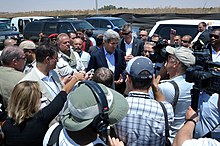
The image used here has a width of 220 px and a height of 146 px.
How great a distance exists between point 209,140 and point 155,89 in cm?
99

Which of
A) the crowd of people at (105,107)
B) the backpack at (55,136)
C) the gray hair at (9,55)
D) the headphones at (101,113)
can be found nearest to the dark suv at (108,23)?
the crowd of people at (105,107)

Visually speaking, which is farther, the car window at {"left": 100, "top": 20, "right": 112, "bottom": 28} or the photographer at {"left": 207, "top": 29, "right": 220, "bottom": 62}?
the car window at {"left": 100, "top": 20, "right": 112, "bottom": 28}

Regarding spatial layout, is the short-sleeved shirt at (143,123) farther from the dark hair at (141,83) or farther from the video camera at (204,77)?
the video camera at (204,77)

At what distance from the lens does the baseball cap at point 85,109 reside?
1721 millimetres

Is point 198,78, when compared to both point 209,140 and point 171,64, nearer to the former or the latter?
point 209,140

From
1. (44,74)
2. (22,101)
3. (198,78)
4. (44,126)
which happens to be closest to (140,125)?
(198,78)

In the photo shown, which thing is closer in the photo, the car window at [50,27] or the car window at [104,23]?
the car window at [50,27]

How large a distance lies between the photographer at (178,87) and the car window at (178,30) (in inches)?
249

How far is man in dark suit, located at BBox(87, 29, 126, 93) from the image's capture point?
4.91 m

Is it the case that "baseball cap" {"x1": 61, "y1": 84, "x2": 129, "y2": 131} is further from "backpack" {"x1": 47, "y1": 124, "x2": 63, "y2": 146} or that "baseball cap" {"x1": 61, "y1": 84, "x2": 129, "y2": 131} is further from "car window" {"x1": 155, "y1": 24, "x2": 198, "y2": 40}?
"car window" {"x1": 155, "y1": 24, "x2": 198, "y2": 40}

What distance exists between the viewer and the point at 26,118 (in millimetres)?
2514

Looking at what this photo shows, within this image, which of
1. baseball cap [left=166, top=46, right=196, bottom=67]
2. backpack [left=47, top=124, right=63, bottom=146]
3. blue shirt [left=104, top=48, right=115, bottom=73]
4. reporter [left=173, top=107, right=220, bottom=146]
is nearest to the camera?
backpack [left=47, top=124, right=63, bottom=146]

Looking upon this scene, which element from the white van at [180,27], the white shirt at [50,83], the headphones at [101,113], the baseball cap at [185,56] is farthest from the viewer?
the white van at [180,27]

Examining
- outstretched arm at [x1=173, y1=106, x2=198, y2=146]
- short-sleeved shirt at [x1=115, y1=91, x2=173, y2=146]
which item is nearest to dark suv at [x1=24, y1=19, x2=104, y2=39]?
short-sleeved shirt at [x1=115, y1=91, x2=173, y2=146]
